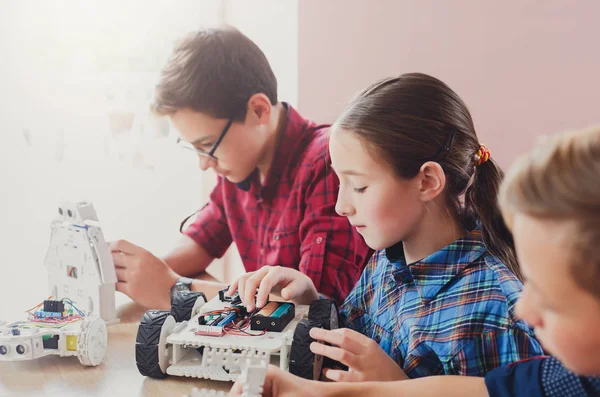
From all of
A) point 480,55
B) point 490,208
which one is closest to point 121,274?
point 490,208

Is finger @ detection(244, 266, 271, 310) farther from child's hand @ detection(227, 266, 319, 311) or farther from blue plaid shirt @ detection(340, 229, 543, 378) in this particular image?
blue plaid shirt @ detection(340, 229, 543, 378)

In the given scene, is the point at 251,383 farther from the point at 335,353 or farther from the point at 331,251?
the point at 331,251

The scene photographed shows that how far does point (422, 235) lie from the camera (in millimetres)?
1114

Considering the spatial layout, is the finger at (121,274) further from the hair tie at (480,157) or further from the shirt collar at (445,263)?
the hair tie at (480,157)

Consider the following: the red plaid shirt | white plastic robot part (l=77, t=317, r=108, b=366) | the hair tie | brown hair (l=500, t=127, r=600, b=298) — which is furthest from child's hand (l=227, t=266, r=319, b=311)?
brown hair (l=500, t=127, r=600, b=298)

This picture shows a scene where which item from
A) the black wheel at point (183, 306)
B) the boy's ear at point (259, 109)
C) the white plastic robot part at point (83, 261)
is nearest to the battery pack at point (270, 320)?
the black wheel at point (183, 306)

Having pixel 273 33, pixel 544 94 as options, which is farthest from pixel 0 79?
pixel 544 94

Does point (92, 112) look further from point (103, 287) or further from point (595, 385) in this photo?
point (595, 385)

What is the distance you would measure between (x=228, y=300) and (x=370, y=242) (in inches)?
10.5

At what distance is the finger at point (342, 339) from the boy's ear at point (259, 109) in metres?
0.68

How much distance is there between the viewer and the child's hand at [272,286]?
1111 mm

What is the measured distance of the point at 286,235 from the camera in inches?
59.3

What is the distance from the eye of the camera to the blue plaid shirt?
36.6 inches

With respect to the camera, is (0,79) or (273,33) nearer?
(0,79)
